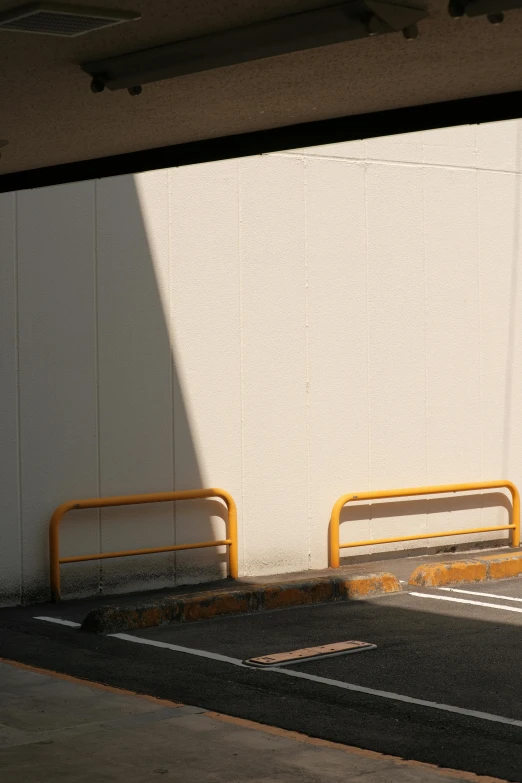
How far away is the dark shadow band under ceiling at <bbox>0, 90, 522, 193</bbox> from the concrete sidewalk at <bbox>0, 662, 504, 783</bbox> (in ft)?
10.5

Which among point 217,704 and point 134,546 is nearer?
point 217,704

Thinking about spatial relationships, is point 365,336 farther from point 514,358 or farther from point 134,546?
point 134,546

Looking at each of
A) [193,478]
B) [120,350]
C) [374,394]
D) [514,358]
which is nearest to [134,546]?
[193,478]

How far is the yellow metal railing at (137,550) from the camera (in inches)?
454

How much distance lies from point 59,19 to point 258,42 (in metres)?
0.80

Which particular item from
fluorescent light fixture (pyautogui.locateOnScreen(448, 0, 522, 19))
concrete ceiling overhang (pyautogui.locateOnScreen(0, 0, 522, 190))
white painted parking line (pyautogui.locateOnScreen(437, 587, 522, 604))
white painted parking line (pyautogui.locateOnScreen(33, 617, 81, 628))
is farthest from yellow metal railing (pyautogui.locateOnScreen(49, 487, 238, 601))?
fluorescent light fixture (pyautogui.locateOnScreen(448, 0, 522, 19))

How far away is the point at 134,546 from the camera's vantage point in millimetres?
12211

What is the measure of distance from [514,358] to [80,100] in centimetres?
1049

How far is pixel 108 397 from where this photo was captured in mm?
12070

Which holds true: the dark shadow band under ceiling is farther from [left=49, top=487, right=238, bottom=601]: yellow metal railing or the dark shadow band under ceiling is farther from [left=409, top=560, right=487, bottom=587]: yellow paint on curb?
[left=409, top=560, right=487, bottom=587]: yellow paint on curb

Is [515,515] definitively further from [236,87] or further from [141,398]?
[236,87]

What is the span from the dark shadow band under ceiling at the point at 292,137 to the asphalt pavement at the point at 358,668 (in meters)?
3.28

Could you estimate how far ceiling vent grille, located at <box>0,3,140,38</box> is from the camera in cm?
423

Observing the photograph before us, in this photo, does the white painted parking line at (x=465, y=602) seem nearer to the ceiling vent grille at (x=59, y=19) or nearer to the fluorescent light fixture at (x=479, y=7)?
the fluorescent light fixture at (x=479, y=7)
